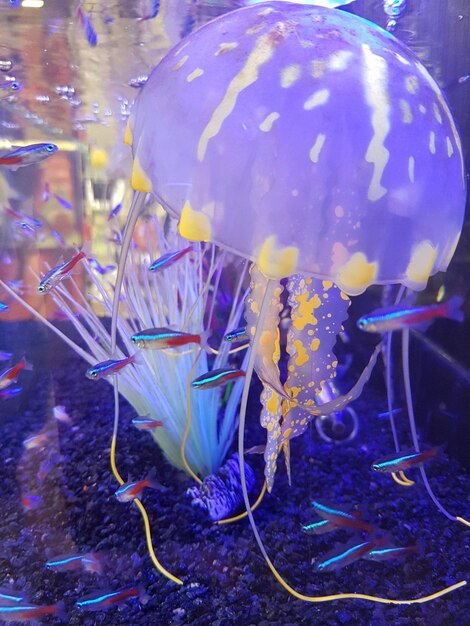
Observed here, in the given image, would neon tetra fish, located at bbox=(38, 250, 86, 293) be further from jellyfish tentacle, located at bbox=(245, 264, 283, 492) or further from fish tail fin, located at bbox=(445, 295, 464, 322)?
fish tail fin, located at bbox=(445, 295, 464, 322)

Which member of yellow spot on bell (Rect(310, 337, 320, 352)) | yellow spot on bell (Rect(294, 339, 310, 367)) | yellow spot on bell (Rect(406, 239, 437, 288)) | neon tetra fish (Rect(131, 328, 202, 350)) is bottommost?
neon tetra fish (Rect(131, 328, 202, 350))

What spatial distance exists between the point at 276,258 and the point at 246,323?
123 cm

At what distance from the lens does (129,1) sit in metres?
4.12

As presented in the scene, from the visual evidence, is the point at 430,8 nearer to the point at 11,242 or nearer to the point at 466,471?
the point at 466,471

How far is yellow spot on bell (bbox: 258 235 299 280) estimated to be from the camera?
1.29 m

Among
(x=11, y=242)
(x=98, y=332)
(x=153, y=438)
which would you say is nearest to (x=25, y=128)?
(x=11, y=242)

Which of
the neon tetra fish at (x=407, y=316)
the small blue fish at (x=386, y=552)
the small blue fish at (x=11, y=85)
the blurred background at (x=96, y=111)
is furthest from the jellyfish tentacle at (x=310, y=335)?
the small blue fish at (x=11, y=85)

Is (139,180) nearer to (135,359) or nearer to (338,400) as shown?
(338,400)

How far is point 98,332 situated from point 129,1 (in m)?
2.74

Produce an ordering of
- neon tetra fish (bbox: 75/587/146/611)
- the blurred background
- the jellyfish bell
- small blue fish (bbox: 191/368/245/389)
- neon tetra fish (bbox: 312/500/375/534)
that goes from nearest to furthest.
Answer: the jellyfish bell, neon tetra fish (bbox: 75/587/146/611), neon tetra fish (bbox: 312/500/375/534), small blue fish (bbox: 191/368/245/389), the blurred background

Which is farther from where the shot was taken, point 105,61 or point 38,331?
point 105,61

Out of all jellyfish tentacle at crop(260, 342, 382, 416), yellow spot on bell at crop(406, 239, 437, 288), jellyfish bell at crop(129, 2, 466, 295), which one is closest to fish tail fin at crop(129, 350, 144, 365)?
jellyfish tentacle at crop(260, 342, 382, 416)

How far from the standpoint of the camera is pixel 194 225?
133cm

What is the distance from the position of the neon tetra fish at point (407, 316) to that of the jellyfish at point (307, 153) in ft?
1.80
